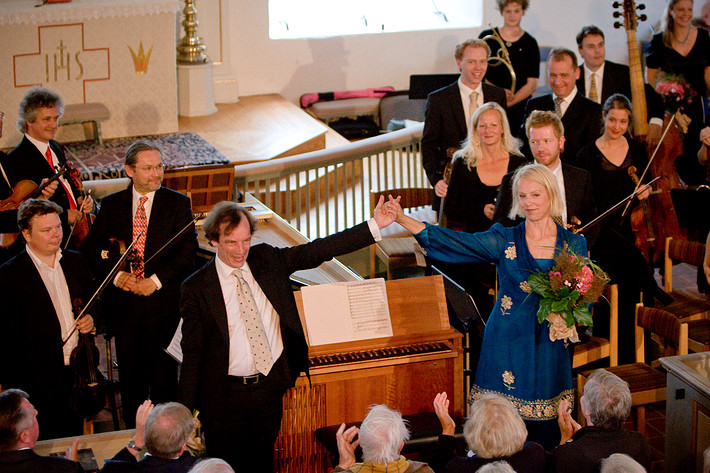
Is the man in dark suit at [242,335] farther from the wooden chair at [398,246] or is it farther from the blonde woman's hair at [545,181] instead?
the wooden chair at [398,246]

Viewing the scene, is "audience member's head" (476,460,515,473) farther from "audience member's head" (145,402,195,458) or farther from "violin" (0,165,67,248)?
"violin" (0,165,67,248)

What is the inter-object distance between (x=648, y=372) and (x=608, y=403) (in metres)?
1.44

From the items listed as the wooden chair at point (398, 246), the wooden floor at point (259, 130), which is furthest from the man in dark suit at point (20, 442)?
the wooden floor at point (259, 130)

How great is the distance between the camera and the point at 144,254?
457 centimetres

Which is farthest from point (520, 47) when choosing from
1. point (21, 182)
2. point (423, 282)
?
point (21, 182)

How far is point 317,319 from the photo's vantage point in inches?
163

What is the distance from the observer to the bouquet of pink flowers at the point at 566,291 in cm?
388

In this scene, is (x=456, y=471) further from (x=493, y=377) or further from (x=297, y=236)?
(x=297, y=236)

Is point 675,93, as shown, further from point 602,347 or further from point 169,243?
point 169,243

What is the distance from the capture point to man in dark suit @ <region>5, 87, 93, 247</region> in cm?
490

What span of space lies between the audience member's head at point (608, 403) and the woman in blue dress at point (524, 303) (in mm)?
546

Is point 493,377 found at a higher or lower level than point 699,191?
lower

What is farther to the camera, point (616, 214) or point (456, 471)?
point (616, 214)

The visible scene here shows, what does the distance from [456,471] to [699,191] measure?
13.0 feet
